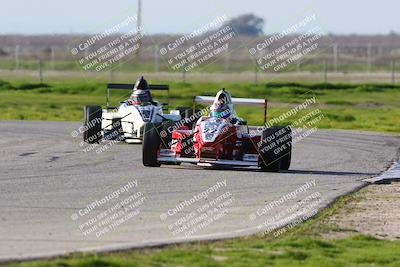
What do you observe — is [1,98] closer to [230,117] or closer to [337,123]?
[337,123]

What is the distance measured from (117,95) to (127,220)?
3582 cm

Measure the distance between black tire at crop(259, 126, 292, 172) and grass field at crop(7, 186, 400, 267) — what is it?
7.48 metres

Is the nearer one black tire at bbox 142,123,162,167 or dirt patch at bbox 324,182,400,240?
dirt patch at bbox 324,182,400,240

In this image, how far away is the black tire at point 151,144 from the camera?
21.1 metres

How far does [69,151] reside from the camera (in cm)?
2514

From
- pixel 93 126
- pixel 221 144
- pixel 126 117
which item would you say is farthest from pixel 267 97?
pixel 221 144

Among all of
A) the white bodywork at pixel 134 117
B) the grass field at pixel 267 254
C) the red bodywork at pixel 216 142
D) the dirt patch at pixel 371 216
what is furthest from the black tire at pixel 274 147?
the grass field at pixel 267 254

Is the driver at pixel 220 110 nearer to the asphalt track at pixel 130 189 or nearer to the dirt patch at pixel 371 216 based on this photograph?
the asphalt track at pixel 130 189

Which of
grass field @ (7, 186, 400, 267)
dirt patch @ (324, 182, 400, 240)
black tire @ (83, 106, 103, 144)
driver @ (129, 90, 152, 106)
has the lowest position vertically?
dirt patch @ (324, 182, 400, 240)

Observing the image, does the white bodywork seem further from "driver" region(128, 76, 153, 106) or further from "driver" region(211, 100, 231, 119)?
"driver" region(211, 100, 231, 119)

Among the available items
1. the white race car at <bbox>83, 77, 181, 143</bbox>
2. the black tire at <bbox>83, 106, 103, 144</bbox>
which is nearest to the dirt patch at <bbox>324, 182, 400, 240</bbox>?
the white race car at <bbox>83, 77, 181, 143</bbox>

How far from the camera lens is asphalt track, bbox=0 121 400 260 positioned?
41.9 ft

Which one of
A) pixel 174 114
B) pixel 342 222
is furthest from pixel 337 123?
pixel 342 222

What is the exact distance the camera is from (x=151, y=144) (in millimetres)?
21156
